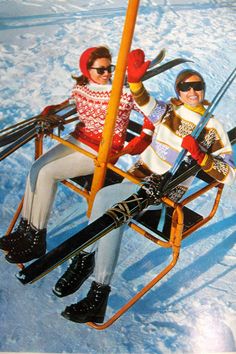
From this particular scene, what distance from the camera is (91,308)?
288cm

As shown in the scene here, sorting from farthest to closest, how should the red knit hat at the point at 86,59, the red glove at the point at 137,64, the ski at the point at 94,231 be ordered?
the red knit hat at the point at 86,59, the red glove at the point at 137,64, the ski at the point at 94,231

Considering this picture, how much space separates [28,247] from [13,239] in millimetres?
115

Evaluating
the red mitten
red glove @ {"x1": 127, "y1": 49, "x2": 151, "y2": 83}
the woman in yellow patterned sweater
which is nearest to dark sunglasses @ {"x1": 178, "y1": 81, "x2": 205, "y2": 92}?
the woman in yellow patterned sweater

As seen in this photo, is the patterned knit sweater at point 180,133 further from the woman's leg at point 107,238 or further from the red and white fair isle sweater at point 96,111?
the woman's leg at point 107,238

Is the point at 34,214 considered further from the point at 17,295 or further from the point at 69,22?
the point at 69,22

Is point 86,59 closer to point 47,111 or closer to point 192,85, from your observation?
point 47,111

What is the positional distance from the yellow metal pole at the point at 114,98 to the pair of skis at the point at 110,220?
32 centimetres

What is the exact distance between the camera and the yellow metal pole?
7.93 feet

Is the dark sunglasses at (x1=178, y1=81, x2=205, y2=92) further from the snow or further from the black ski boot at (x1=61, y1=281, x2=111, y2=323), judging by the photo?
the snow

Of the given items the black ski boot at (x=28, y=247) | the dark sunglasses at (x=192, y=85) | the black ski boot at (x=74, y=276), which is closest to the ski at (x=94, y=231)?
the dark sunglasses at (x=192, y=85)

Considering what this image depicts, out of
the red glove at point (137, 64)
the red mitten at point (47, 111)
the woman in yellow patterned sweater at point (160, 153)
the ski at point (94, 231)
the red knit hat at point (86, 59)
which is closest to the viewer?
the ski at point (94, 231)

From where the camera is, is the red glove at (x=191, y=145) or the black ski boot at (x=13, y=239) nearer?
the red glove at (x=191, y=145)

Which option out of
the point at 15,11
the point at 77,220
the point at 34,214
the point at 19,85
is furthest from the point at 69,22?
the point at 34,214

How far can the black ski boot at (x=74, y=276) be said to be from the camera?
2.89 m
